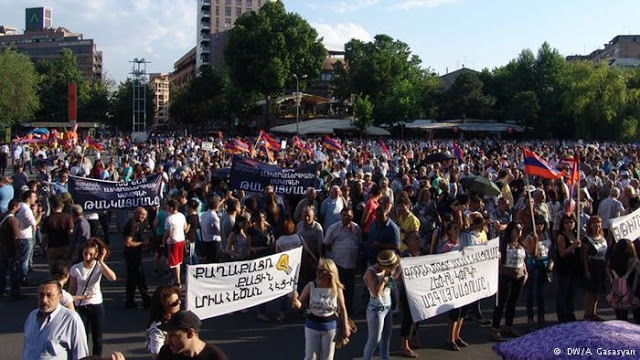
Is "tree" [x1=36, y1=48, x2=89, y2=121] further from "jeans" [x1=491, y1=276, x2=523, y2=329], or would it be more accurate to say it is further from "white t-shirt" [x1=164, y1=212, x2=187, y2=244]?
"jeans" [x1=491, y1=276, x2=523, y2=329]

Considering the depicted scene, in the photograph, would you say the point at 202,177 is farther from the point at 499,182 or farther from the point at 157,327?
the point at 157,327

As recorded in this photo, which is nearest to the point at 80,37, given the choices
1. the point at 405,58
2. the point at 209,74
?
the point at 209,74

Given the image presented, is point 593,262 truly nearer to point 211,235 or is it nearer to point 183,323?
point 211,235

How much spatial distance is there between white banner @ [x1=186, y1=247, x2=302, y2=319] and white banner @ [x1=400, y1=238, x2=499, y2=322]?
1.45m

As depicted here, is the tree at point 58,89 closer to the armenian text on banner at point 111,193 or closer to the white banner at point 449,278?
the armenian text on banner at point 111,193

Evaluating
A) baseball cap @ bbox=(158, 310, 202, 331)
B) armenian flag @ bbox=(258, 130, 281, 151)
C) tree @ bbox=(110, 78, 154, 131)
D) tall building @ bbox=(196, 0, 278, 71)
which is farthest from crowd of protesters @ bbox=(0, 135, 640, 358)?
tall building @ bbox=(196, 0, 278, 71)

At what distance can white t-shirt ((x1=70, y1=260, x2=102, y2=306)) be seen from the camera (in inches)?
271

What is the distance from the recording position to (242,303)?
745cm

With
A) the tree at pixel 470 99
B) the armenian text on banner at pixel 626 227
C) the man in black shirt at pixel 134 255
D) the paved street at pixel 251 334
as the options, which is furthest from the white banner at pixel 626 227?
the tree at pixel 470 99

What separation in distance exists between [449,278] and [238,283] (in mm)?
2448

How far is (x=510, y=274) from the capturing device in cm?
826

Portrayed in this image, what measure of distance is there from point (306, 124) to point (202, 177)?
51.1 metres

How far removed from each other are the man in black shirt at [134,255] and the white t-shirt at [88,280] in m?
2.34

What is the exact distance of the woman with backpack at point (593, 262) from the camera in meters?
8.66
